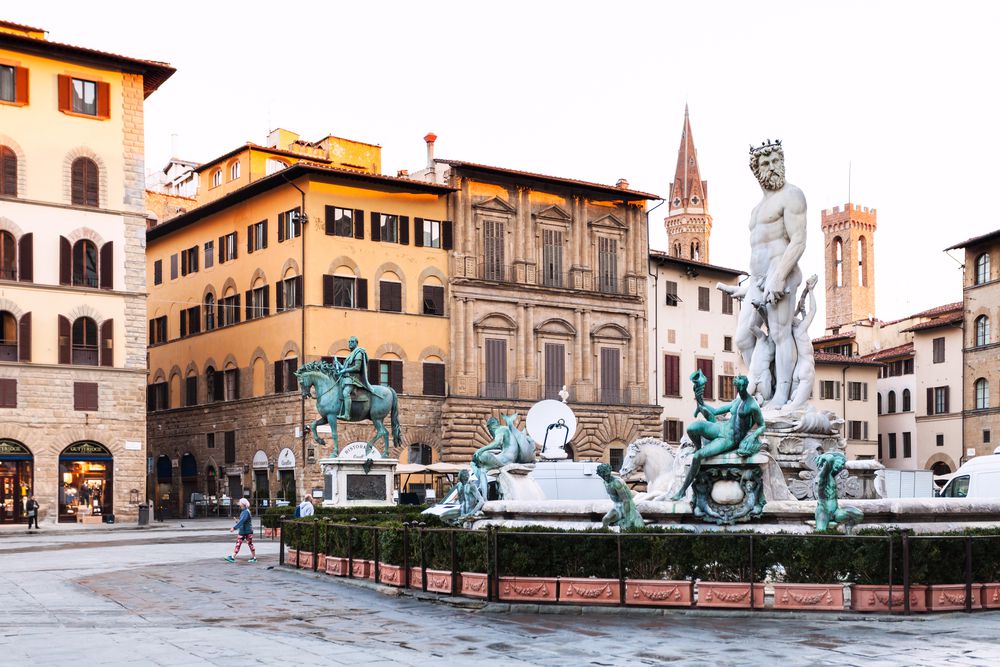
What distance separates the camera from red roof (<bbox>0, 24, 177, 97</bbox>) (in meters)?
45.9

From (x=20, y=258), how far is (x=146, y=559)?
913 inches

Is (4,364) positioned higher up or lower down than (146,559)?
higher up

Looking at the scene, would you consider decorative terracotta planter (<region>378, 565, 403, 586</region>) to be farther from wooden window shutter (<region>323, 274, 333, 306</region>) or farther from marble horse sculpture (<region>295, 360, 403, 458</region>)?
wooden window shutter (<region>323, 274, 333, 306</region>)

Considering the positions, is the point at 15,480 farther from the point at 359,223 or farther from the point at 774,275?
the point at 774,275

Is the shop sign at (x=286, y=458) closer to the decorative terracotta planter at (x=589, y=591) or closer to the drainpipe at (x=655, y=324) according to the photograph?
the drainpipe at (x=655, y=324)

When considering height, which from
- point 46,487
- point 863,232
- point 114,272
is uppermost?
point 863,232

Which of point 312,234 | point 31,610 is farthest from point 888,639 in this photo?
point 312,234

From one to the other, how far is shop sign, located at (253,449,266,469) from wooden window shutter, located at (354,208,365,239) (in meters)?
10.1

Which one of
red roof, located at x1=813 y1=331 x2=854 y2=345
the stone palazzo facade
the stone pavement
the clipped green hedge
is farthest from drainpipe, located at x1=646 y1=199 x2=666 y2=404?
the clipped green hedge

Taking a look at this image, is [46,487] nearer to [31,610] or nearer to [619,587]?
[31,610]

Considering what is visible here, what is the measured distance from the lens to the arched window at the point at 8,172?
45.8 m

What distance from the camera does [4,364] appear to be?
4528cm

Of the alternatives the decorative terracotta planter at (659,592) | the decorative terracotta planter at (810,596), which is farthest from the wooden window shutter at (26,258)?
the decorative terracotta planter at (810,596)

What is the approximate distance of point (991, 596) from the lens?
14.8m
